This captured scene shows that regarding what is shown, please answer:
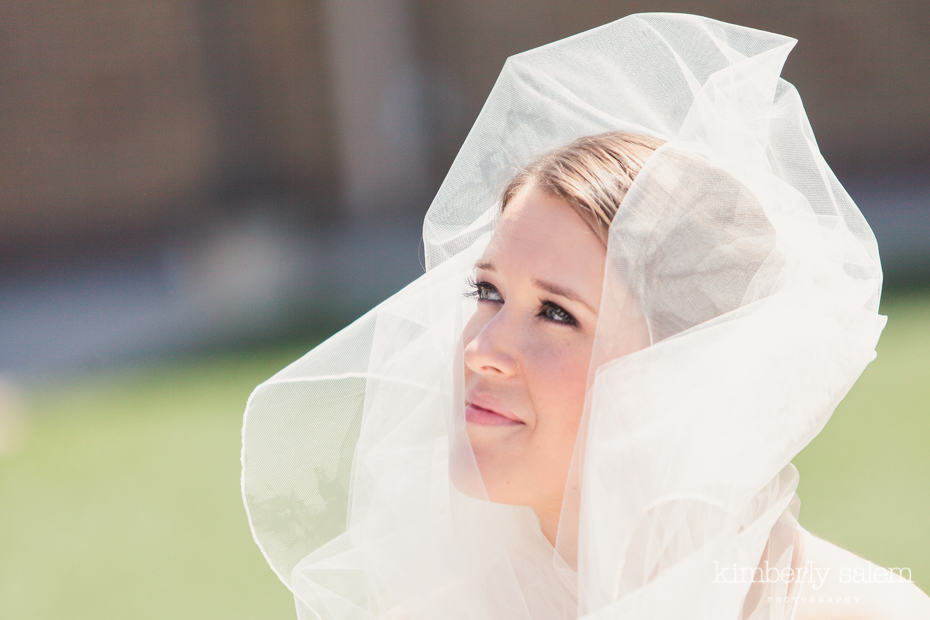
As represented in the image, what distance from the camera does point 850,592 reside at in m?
2.03

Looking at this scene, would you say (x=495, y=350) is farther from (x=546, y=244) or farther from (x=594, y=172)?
(x=594, y=172)

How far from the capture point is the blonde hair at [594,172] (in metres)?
2.07

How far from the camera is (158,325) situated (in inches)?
405

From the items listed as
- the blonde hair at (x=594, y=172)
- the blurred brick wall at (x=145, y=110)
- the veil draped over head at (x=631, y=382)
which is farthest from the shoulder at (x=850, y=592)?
the blurred brick wall at (x=145, y=110)

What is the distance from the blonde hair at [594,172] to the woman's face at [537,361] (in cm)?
3

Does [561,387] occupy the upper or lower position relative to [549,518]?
upper

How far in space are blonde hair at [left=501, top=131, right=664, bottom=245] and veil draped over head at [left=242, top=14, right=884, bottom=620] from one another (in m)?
0.07

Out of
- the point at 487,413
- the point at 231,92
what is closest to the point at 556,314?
the point at 487,413

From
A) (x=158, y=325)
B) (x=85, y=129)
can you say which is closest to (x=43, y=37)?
(x=85, y=129)

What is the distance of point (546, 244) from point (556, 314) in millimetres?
133

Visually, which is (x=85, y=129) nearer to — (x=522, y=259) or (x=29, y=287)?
(x=29, y=287)

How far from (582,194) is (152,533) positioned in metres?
4.85

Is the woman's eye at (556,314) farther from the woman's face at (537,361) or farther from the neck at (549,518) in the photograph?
the neck at (549,518)

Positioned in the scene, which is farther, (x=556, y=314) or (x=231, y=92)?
(x=231, y=92)
